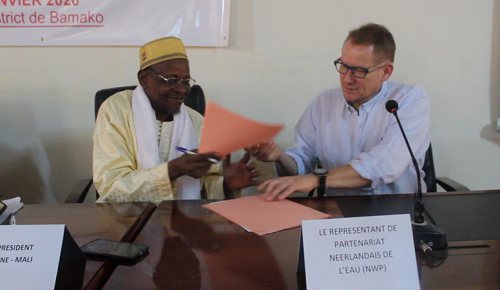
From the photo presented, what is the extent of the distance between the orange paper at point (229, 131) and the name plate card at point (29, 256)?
385 mm

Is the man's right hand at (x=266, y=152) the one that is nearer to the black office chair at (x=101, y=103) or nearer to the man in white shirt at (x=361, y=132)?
the man in white shirt at (x=361, y=132)

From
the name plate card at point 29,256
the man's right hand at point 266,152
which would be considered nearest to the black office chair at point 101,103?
the man's right hand at point 266,152

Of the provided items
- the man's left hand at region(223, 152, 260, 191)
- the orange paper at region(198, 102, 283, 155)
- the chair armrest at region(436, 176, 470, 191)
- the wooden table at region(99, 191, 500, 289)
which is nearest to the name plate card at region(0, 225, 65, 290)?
the wooden table at region(99, 191, 500, 289)

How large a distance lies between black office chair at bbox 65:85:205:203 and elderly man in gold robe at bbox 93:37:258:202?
0.35 ft

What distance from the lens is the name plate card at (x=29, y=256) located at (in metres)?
0.81

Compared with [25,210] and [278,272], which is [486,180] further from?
[25,210]

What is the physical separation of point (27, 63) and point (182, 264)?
1784 millimetres

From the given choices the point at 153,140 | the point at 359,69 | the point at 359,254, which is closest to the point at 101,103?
the point at 153,140

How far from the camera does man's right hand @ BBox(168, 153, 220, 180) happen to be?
1.40 metres

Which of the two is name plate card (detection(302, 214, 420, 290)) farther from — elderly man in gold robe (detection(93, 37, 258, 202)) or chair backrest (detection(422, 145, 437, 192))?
chair backrest (detection(422, 145, 437, 192))

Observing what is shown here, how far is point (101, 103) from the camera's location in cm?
182

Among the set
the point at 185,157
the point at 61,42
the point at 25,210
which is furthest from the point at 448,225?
the point at 61,42

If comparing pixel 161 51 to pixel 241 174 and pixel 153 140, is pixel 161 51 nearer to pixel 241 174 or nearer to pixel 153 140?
pixel 153 140

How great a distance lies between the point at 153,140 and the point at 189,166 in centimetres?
28
